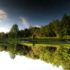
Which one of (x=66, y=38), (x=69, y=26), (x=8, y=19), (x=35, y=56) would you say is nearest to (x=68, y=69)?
(x=35, y=56)

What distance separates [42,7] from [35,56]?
4.76 m

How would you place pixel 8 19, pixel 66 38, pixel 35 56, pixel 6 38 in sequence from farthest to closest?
pixel 6 38 → pixel 66 38 → pixel 8 19 → pixel 35 56

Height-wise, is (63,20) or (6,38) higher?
(63,20)

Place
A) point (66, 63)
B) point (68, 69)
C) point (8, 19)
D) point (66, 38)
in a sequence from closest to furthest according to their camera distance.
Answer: point (68, 69) → point (66, 63) → point (8, 19) → point (66, 38)

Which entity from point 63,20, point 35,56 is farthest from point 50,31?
point 35,56

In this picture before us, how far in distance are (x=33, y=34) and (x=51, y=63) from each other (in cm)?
779

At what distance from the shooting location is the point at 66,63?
4.99 metres

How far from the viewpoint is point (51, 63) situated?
5.23m

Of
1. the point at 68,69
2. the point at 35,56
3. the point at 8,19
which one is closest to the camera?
the point at 68,69

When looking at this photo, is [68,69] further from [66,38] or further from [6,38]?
[6,38]

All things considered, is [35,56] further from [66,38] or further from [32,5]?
[66,38]

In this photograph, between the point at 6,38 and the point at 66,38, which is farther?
the point at 6,38

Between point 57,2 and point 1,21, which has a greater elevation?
point 57,2

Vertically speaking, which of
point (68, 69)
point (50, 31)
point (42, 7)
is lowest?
point (68, 69)
